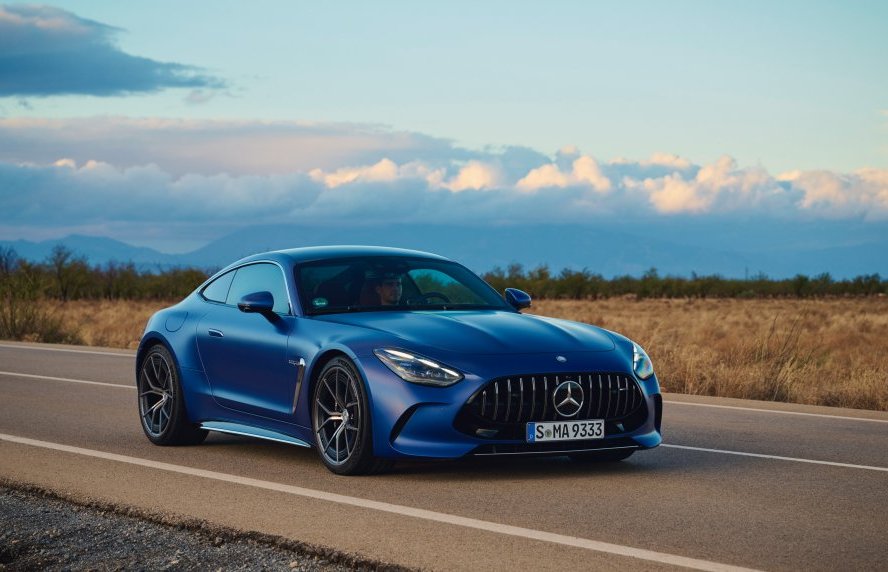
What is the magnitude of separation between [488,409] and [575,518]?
123 centimetres

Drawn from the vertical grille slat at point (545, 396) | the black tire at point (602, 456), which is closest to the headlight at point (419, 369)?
the vertical grille slat at point (545, 396)

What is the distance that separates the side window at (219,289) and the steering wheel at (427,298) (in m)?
1.70

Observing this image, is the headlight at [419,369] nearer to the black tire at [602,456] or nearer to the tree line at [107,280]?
the black tire at [602,456]

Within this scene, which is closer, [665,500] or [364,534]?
[364,534]

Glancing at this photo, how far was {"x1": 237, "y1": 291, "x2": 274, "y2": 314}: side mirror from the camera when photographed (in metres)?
9.77

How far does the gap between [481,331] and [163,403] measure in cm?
329

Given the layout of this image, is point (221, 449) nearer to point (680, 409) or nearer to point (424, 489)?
point (424, 489)

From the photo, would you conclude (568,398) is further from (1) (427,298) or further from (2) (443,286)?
(2) (443,286)

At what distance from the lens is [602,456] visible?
9820 millimetres

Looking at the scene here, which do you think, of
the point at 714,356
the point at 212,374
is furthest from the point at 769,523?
the point at 714,356

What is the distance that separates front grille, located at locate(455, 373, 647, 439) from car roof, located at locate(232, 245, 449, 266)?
2207mm

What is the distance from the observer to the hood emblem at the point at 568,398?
8797 millimetres

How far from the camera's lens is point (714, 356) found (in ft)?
68.9

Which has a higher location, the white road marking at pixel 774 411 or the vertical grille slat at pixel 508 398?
the vertical grille slat at pixel 508 398
